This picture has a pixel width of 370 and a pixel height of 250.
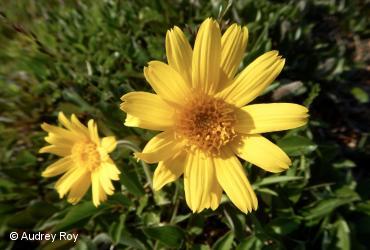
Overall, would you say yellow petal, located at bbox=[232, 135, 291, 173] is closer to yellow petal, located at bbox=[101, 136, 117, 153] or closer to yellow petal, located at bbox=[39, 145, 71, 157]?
yellow petal, located at bbox=[101, 136, 117, 153]

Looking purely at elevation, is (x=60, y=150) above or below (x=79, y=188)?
above

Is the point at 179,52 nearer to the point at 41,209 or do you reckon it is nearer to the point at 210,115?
the point at 210,115

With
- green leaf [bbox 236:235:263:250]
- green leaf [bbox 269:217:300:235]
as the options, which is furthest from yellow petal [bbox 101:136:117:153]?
green leaf [bbox 269:217:300:235]

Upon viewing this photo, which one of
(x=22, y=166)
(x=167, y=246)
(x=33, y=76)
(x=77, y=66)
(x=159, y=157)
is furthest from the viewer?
(x=33, y=76)

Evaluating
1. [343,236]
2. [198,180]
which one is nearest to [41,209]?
[198,180]

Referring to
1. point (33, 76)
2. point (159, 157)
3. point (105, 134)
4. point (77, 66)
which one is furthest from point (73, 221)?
point (33, 76)

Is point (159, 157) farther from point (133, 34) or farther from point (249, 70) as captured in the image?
point (133, 34)

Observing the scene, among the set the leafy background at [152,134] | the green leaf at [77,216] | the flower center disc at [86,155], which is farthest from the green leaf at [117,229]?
the flower center disc at [86,155]
